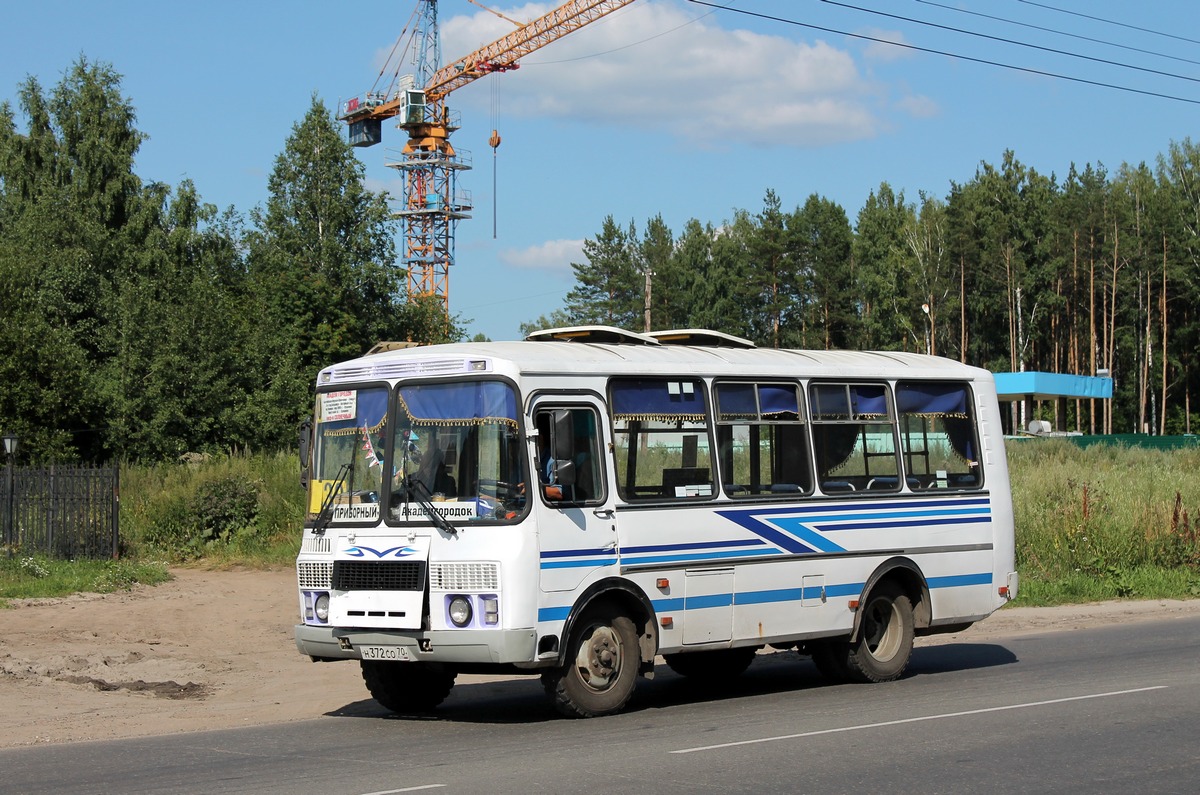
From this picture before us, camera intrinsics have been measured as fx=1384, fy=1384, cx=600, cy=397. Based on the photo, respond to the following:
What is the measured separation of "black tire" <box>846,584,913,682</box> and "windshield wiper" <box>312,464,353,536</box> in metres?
5.39

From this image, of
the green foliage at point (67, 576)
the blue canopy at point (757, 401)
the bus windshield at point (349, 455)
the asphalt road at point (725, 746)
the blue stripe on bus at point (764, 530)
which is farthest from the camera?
the green foliage at point (67, 576)

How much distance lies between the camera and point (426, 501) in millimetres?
10844

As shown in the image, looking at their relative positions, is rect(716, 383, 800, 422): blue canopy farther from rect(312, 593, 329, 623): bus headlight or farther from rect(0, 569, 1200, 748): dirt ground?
rect(0, 569, 1200, 748): dirt ground

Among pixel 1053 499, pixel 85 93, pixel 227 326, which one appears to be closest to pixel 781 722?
pixel 1053 499

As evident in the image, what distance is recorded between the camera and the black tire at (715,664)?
13867 millimetres

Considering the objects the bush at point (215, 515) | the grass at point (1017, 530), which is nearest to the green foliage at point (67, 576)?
the grass at point (1017, 530)

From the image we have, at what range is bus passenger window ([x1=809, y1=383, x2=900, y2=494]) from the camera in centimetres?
1325

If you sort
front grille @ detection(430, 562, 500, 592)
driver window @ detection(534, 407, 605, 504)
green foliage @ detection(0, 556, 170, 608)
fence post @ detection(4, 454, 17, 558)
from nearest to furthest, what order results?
front grille @ detection(430, 562, 500, 592) < driver window @ detection(534, 407, 605, 504) < green foliage @ detection(0, 556, 170, 608) < fence post @ detection(4, 454, 17, 558)

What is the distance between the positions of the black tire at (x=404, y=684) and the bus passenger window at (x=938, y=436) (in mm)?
5199

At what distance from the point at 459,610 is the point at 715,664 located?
4390 millimetres

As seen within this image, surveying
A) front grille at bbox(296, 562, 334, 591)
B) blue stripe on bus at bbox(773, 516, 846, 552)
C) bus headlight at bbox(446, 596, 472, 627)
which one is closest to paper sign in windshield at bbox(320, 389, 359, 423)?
front grille at bbox(296, 562, 334, 591)

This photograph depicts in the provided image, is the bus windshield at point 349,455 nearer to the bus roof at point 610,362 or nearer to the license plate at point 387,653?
the bus roof at point 610,362

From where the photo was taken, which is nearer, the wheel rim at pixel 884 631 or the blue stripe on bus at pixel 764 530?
the blue stripe on bus at pixel 764 530

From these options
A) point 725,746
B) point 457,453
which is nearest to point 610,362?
point 457,453
